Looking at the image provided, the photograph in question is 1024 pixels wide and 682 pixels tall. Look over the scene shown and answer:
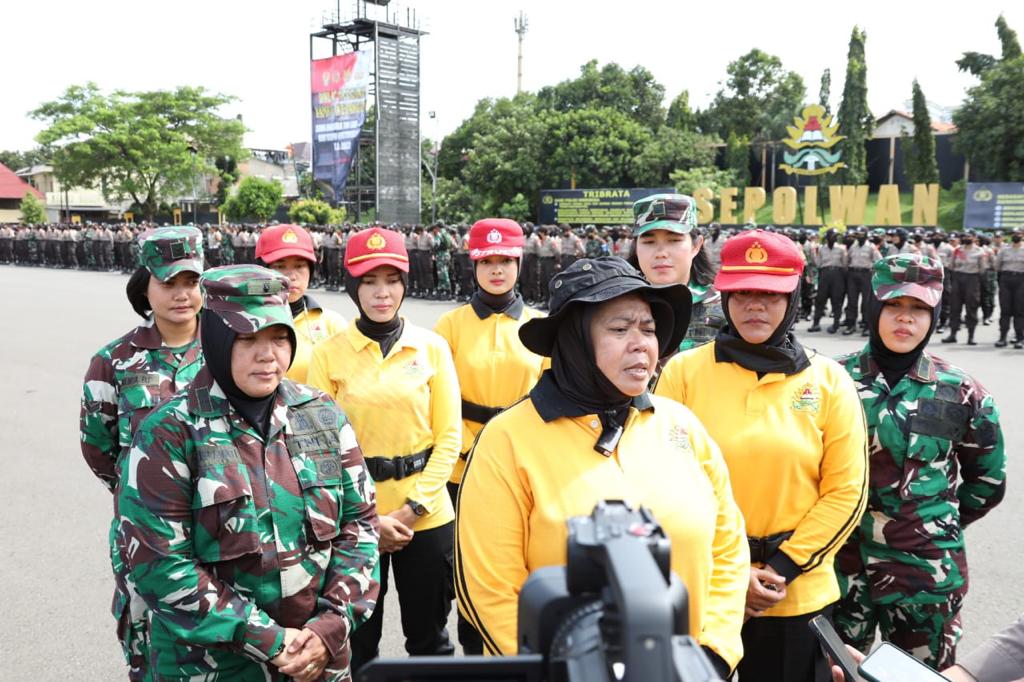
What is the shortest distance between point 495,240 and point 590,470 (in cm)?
225

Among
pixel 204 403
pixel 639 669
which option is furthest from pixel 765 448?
pixel 639 669

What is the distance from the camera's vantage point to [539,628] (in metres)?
0.92

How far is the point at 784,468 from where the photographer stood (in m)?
2.51

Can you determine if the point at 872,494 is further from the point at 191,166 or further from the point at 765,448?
the point at 191,166

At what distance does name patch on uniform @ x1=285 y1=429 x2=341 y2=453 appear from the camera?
7.43 ft

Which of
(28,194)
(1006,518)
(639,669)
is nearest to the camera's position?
(639,669)

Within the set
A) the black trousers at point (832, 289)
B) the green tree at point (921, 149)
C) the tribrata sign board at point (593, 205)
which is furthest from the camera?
the green tree at point (921, 149)

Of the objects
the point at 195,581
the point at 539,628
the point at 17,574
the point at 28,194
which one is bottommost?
the point at 17,574

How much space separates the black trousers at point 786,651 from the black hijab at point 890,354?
2.93ft

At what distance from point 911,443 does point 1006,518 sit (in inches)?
127

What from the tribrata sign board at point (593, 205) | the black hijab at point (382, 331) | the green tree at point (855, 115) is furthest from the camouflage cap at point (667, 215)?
the green tree at point (855, 115)

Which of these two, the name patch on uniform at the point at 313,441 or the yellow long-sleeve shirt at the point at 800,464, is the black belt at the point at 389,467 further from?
the yellow long-sleeve shirt at the point at 800,464

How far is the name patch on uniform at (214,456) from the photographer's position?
2096 millimetres

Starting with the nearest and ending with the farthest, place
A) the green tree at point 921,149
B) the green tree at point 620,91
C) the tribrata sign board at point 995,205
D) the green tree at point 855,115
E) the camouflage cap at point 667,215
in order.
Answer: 1. the camouflage cap at point 667,215
2. the tribrata sign board at point 995,205
3. the green tree at point 921,149
4. the green tree at point 855,115
5. the green tree at point 620,91
